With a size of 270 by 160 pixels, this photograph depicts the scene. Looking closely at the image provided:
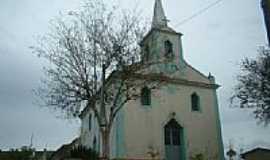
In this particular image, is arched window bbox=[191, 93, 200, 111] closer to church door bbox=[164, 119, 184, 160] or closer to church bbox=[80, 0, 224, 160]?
church bbox=[80, 0, 224, 160]

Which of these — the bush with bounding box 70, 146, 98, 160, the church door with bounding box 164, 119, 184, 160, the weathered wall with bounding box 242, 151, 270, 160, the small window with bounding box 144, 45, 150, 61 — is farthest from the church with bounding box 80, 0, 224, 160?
the bush with bounding box 70, 146, 98, 160

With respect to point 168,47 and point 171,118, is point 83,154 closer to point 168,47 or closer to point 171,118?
point 171,118

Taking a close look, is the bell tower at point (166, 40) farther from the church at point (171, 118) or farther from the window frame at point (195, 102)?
the window frame at point (195, 102)

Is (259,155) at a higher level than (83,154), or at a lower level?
lower

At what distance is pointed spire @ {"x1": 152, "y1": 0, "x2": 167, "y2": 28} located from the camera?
28.6 metres

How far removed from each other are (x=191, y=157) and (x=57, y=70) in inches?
475

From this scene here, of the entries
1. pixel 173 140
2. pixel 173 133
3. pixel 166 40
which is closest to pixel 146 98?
pixel 173 133

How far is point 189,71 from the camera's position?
2802cm

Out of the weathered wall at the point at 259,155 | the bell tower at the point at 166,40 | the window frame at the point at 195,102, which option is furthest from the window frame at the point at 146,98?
the weathered wall at the point at 259,155

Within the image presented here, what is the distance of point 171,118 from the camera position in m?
25.6

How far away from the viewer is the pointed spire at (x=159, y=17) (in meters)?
28.6

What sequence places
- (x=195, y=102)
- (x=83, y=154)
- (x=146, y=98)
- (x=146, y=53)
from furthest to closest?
(x=195, y=102), (x=146, y=98), (x=146, y=53), (x=83, y=154)

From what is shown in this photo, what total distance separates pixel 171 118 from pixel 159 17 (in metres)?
9.44

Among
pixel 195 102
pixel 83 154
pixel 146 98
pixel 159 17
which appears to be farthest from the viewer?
pixel 159 17
